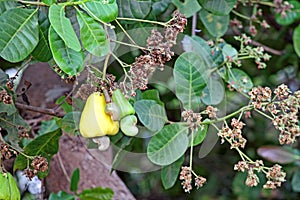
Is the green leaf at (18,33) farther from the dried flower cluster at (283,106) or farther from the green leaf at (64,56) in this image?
the dried flower cluster at (283,106)

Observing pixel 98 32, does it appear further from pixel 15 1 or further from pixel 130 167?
pixel 130 167

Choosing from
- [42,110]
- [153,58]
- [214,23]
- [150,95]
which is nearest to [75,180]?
[42,110]

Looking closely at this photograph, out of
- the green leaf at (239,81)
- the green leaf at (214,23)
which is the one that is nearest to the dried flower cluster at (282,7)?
the green leaf at (214,23)

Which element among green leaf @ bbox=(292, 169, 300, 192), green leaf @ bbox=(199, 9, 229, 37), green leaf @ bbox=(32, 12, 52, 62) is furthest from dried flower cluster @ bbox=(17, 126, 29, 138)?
green leaf @ bbox=(292, 169, 300, 192)

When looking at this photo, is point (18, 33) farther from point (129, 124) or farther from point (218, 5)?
point (218, 5)

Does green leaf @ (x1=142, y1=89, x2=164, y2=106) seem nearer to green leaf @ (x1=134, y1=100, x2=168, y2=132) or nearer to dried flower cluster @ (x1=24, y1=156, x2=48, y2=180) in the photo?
green leaf @ (x1=134, y1=100, x2=168, y2=132)

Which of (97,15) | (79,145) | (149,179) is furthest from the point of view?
(149,179)

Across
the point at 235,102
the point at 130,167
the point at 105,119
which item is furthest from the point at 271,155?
the point at 105,119
